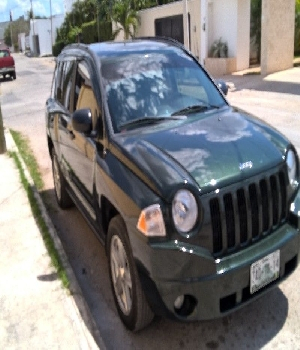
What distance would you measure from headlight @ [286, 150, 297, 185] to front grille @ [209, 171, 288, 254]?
0.51 ft

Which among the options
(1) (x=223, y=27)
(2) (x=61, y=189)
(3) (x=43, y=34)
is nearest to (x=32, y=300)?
(2) (x=61, y=189)

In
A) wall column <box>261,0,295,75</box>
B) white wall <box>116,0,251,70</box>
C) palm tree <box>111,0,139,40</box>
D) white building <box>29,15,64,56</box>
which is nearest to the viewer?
wall column <box>261,0,295,75</box>

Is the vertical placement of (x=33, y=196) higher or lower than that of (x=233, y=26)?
lower

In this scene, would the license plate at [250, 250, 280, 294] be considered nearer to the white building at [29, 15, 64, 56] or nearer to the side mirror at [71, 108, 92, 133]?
the side mirror at [71, 108, 92, 133]

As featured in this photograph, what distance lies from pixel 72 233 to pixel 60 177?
774 millimetres

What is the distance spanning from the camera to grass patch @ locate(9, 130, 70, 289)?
13.8 feet

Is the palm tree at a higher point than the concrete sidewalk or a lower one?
higher

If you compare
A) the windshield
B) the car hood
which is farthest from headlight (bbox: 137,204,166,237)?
the windshield

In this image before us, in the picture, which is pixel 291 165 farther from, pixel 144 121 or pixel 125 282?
pixel 125 282

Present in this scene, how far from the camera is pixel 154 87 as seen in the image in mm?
4039

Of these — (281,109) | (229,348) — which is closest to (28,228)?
(229,348)

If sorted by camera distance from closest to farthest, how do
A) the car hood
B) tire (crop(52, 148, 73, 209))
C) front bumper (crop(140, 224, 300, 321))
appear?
1. front bumper (crop(140, 224, 300, 321))
2. the car hood
3. tire (crop(52, 148, 73, 209))

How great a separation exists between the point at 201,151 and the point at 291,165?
70 cm

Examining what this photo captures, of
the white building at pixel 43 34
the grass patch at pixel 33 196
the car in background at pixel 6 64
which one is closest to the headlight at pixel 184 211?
the grass patch at pixel 33 196
